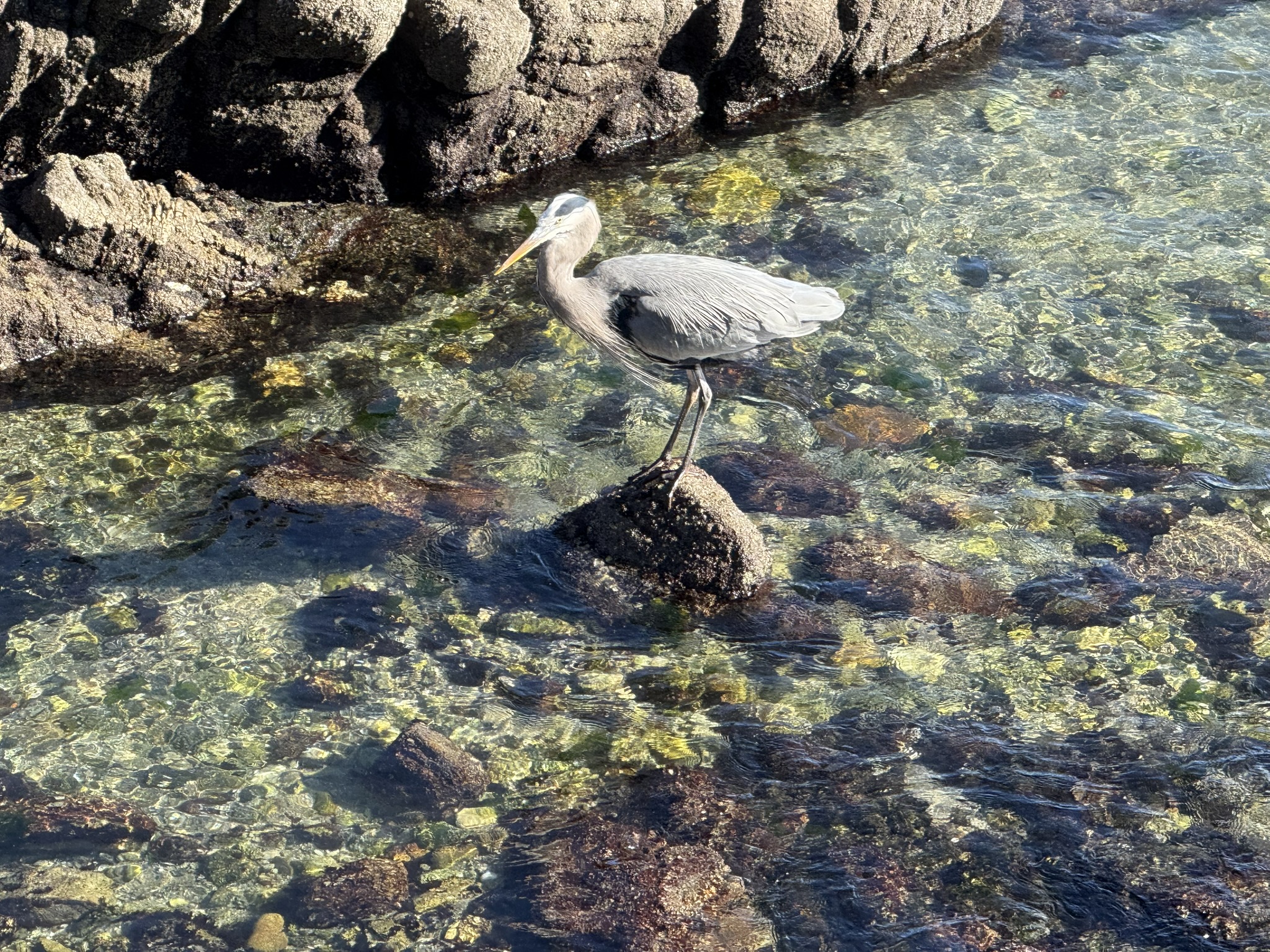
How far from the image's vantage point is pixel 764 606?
561 cm

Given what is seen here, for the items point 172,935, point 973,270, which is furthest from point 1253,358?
point 172,935

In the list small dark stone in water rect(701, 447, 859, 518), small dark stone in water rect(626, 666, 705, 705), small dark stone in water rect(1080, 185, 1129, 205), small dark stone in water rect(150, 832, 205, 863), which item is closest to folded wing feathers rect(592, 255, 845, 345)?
small dark stone in water rect(701, 447, 859, 518)

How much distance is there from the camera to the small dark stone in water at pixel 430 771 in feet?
15.4

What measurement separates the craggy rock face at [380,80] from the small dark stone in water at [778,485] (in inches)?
120

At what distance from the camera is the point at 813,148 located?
944 cm

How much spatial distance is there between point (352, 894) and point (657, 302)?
2627 millimetres

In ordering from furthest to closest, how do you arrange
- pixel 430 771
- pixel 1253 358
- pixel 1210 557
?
pixel 1253 358
pixel 1210 557
pixel 430 771

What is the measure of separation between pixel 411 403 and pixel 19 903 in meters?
3.29

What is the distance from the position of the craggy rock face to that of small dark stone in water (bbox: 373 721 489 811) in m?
4.19

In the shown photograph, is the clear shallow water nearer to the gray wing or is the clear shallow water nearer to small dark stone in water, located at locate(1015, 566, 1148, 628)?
small dark stone in water, located at locate(1015, 566, 1148, 628)

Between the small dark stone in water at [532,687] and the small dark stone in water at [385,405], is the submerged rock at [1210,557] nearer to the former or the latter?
the small dark stone in water at [532,687]

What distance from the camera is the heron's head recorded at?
5.39 metres

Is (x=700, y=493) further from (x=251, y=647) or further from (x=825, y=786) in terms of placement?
(x=251, y=647)

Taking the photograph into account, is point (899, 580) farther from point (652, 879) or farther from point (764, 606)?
point (652, 879)
